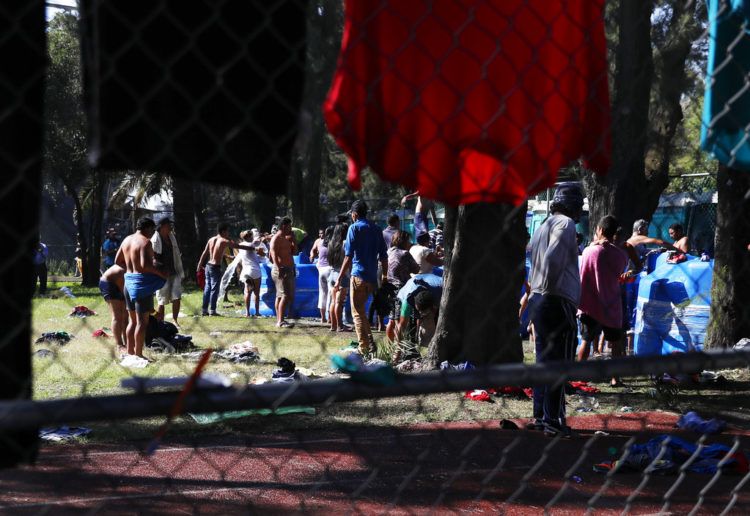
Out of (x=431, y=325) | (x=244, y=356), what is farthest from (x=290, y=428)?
(x=431, y=325)

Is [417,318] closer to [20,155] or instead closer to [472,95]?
[472,95]

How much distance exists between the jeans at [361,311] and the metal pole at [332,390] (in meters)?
8.24

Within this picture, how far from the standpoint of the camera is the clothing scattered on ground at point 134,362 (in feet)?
31.6

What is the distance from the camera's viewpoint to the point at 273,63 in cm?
205

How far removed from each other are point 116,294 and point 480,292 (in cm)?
473

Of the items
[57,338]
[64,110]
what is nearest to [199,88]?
[64,110]

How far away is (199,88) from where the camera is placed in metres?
1.94

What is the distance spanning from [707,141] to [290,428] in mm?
4947

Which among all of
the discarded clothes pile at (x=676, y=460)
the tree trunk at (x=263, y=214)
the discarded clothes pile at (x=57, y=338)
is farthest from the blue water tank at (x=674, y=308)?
the tree trunk at (x=263, y=214)

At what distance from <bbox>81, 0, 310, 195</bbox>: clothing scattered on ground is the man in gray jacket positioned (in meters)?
4.59

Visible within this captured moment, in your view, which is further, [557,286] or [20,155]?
[557,286]

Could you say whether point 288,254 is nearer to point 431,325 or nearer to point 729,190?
point 431,325

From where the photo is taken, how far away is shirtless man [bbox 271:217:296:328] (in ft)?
44.7

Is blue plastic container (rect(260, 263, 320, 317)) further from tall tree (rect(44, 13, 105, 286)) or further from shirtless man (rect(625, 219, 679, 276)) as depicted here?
shirtless man (rect(625, 219, 679, 276))
